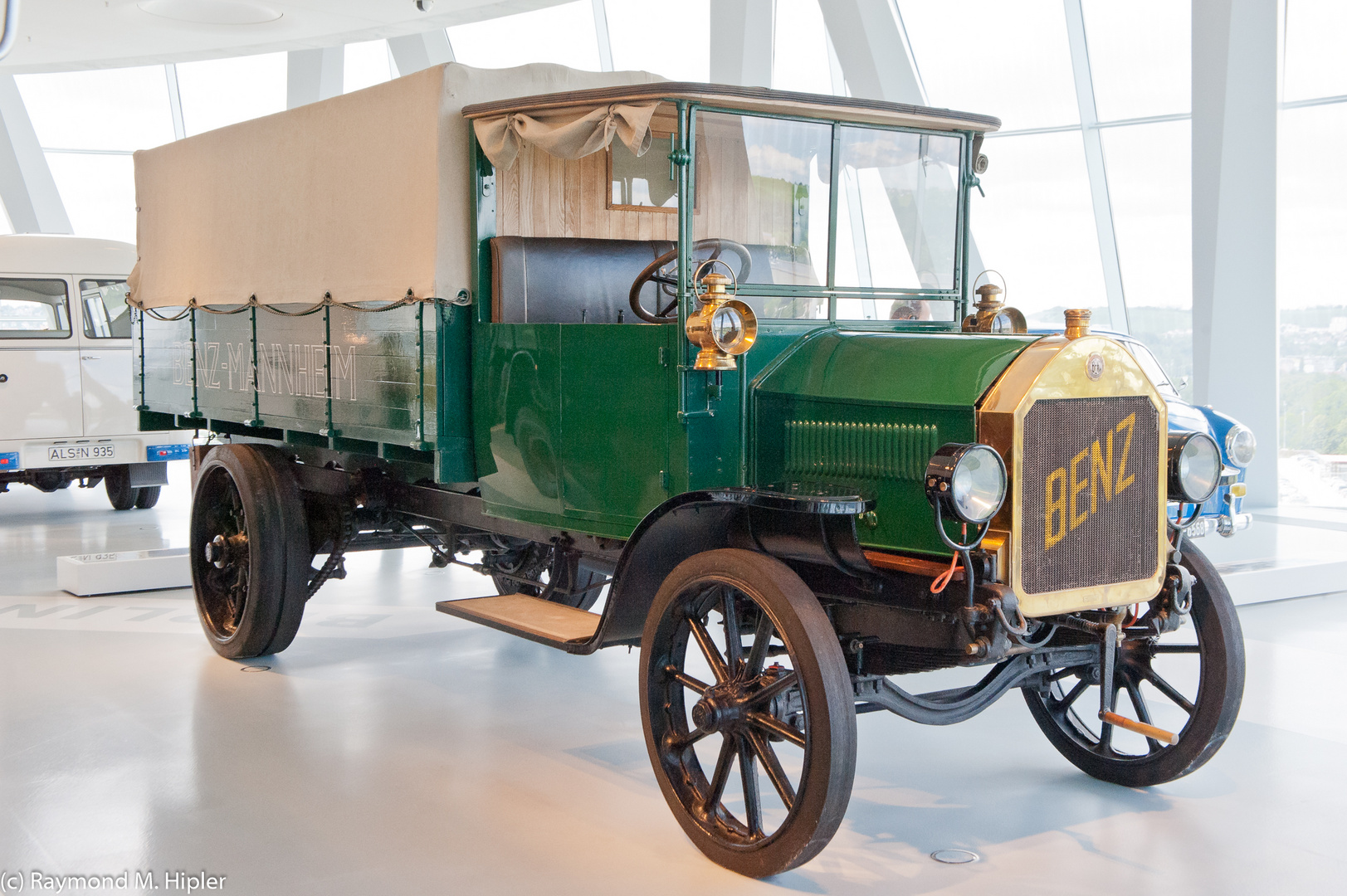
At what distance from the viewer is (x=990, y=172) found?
11.3 meters

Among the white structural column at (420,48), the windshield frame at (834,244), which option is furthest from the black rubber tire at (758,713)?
the white structural column at (420,48)

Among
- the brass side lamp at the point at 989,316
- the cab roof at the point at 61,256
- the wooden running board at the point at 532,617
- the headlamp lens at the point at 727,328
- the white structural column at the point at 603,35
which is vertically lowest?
the wooden running board at the point at 532,617

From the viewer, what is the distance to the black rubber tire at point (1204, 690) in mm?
3756

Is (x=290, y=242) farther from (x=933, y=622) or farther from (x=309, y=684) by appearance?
(x=933, y=622)

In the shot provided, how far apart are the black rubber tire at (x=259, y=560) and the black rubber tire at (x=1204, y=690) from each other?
3.31m

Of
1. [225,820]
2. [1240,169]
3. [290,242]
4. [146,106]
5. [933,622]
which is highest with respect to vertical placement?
[146,106]

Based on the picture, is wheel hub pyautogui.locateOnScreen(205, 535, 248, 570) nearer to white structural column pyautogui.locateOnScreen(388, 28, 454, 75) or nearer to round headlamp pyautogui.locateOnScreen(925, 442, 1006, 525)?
round headlamp pyautogui.locateOnScreen(925, 442, 1006, 525)

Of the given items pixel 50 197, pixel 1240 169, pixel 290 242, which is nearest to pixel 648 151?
pixel 290 242

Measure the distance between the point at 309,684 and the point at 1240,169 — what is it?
7.35 metres

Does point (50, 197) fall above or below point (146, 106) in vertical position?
below

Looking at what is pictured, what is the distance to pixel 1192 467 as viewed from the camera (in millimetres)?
3654

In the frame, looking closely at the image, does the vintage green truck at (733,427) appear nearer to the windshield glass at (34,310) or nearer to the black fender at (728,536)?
the black fender at (728,536)

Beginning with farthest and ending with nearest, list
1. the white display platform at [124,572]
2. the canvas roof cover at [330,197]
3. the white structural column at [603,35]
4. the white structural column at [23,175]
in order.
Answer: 1. the white structural column at [23,175]
2. the white structural column at [603,35]
3. the white display platform at [124,572]
4. the canvas roof cover at [330,197]

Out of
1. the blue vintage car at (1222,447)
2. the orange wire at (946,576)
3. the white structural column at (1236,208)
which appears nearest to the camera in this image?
the orange wire at (946,576)
